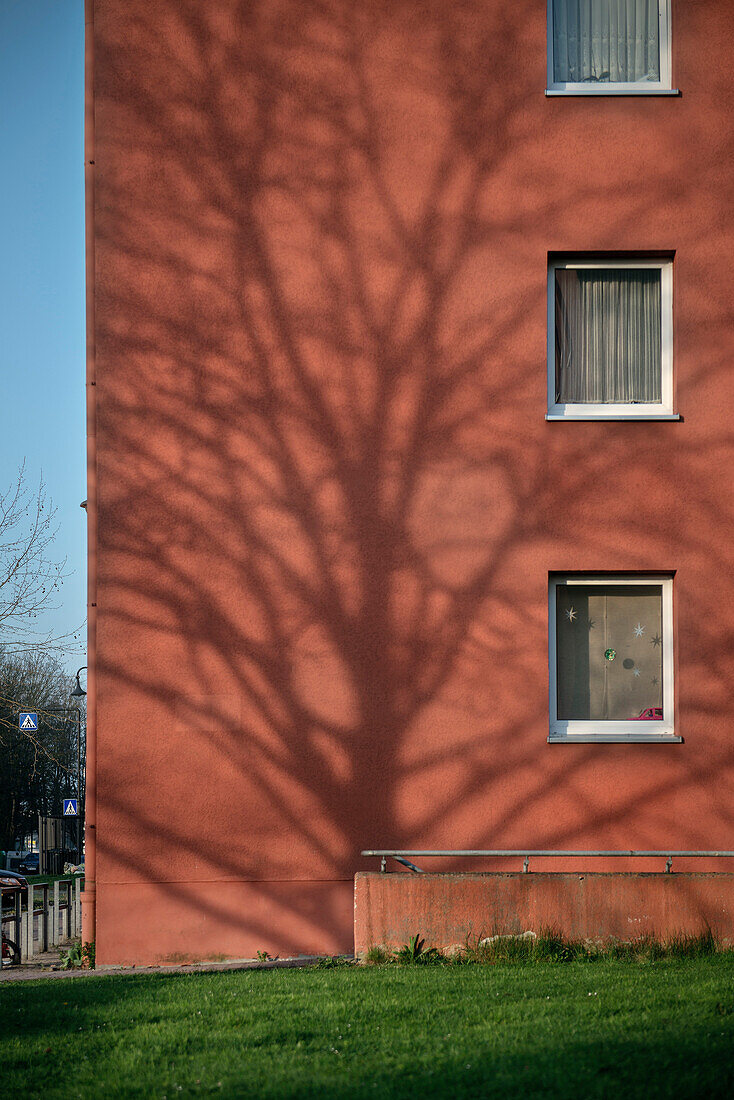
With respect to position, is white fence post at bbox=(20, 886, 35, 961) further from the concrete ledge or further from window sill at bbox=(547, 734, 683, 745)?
window sill at bbox=(547, 734, 683, 745)

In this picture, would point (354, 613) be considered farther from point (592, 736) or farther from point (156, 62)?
point (156, 62)

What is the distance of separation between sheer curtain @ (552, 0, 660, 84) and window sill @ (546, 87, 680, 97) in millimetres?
268

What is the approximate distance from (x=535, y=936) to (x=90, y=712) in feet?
15.1

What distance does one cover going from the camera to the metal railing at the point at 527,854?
9.35 metres

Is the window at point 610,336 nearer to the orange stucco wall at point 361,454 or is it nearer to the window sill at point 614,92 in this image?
the orange stucco wall at point 361,454

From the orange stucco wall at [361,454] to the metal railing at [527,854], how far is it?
173mm

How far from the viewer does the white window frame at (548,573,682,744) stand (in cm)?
1040

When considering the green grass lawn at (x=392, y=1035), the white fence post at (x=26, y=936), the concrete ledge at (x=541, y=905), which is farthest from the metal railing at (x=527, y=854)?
the white fence post at (x=26, y=936)

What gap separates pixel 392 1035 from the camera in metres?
5.78

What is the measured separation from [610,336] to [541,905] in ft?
18.2

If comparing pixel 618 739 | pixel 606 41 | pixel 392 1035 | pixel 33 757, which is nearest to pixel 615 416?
pixel 618 739

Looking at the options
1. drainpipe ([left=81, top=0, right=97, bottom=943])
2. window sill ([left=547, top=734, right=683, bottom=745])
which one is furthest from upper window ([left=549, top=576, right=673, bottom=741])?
drainpipe ([left=81, top=0, right=97, bottom=943])

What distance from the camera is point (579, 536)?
1063cm

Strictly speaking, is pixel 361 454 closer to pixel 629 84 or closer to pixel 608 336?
pixel 608 336
